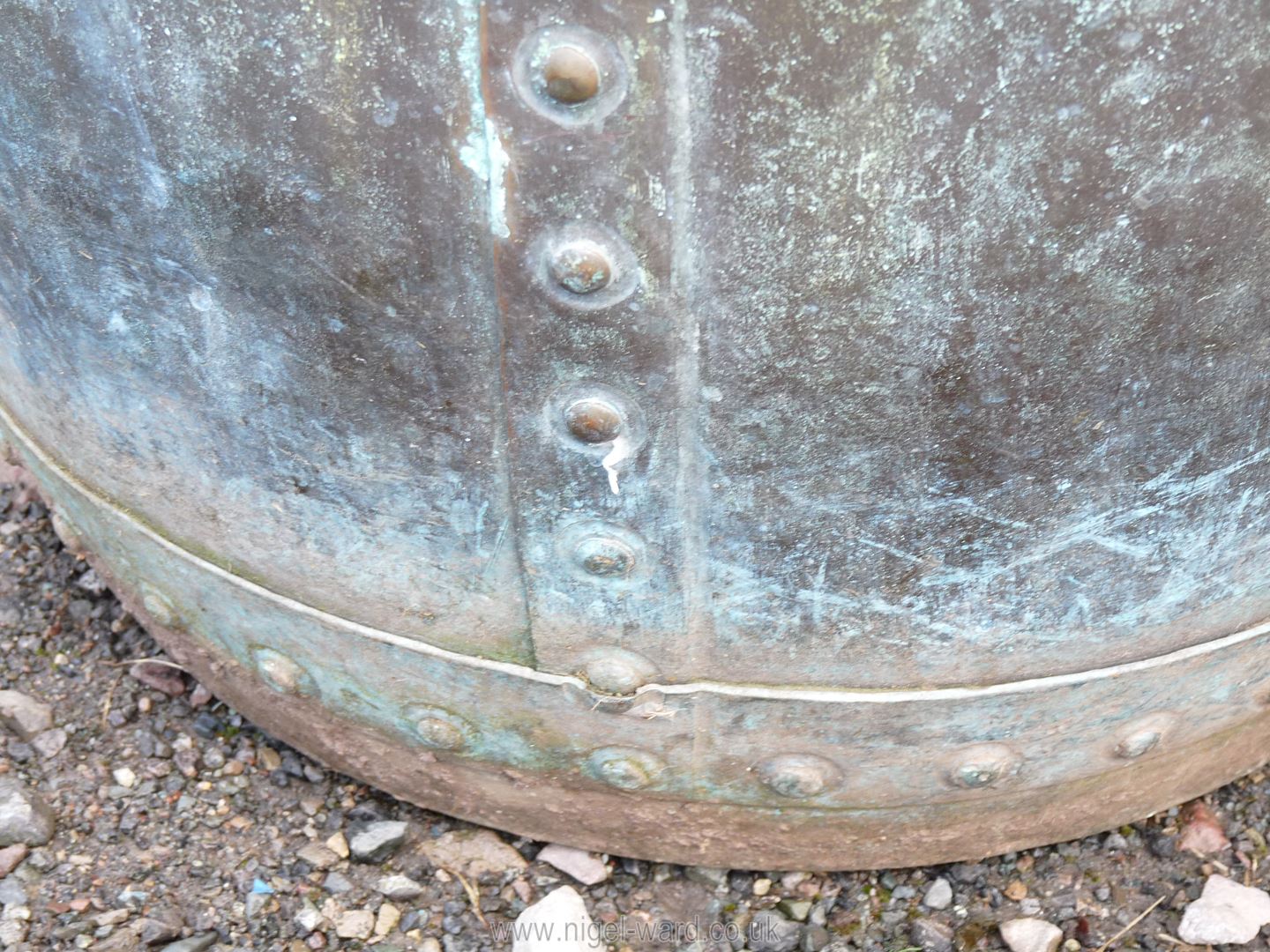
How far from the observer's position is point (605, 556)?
1.13m

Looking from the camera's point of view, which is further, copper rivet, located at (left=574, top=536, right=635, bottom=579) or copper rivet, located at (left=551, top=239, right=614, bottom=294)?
copper rivet, located at (left=574, top=536, right=635, bottom=579)

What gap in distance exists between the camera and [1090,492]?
1.08 m

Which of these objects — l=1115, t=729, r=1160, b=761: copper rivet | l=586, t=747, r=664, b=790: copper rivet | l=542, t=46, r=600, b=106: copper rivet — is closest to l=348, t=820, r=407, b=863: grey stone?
l=586, t=747, r=664, b=790: copper rivet

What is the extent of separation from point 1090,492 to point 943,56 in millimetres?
408

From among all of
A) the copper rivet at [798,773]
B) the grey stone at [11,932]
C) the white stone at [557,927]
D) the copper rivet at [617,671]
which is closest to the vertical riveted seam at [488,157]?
the copper rivet at [617,671]

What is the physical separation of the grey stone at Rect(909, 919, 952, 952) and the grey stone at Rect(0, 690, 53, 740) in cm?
119

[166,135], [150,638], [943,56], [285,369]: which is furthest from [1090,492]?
[150,638]

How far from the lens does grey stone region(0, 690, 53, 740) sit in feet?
5.80

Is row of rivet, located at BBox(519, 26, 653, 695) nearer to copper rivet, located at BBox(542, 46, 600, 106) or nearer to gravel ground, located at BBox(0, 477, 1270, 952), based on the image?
copper rivet, located at BBox(542, 46, 600, 106)

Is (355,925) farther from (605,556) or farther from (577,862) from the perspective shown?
(605,556)

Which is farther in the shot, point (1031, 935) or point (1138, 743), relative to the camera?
point (1031, 935)

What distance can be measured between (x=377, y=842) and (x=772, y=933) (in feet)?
1.65

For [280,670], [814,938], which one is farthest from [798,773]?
[280,670]

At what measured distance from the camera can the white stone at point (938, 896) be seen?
1575 mm
